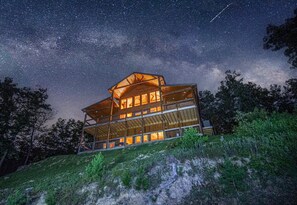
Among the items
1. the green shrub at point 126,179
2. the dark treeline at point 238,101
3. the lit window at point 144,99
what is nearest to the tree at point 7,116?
the lit window at point 144,99

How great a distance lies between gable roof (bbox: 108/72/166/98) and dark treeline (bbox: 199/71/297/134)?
14.6 m

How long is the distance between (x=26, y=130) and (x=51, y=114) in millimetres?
5870

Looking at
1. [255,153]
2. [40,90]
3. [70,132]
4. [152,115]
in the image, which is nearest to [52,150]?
[70,132]

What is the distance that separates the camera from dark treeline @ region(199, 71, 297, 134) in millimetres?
28969

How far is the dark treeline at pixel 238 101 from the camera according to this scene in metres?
29.0

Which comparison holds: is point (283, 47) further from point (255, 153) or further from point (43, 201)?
point (43, 201)

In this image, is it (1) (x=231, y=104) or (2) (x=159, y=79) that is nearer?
(2) (x=159, y=79)

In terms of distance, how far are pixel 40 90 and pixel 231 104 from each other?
123 ft

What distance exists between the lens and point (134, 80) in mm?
26625

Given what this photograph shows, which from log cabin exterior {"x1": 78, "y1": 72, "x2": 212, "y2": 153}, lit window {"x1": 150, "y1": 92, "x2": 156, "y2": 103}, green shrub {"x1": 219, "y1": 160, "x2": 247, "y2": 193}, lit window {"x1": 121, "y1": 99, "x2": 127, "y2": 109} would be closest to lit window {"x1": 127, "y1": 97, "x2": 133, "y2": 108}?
log cabin exterior {"x1": 78, "y1": 72, "x2": 212, "y2": 153}

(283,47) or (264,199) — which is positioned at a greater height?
(283,47)

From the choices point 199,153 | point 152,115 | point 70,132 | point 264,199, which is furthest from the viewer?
point 70,132

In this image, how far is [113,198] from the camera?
8492mm

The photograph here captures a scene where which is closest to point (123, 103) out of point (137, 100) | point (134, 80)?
point (137, 100)
